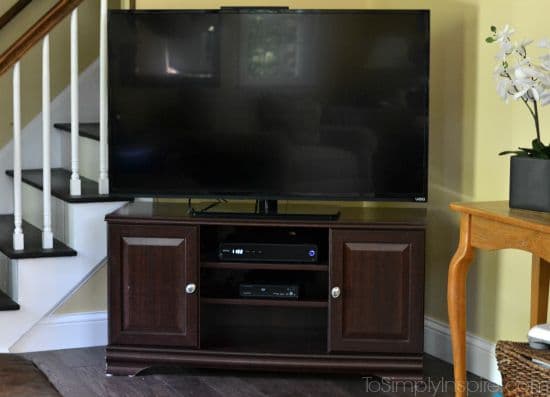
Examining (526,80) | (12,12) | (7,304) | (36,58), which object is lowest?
(7,304)

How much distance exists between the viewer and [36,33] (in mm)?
3898

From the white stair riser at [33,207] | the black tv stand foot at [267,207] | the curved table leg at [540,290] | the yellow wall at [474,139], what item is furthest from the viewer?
the white stair riser at [33,207]

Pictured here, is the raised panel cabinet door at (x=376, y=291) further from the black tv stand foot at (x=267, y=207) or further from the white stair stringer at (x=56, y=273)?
the white stair stringer at (x=56, y=273)

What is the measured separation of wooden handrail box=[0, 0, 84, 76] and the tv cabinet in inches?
29.1

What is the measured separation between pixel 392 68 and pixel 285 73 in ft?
1.29

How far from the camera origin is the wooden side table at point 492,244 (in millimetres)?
2789

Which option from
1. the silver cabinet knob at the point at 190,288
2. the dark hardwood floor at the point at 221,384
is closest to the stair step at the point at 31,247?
the dark hardwood floor at the point at 221,384

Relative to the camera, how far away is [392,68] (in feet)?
11.9

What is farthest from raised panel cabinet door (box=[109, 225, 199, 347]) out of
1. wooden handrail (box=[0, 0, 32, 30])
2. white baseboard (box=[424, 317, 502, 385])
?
wooden handrail (box=[0, 0, 32, 30])

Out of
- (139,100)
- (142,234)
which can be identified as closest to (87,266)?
(142,234)

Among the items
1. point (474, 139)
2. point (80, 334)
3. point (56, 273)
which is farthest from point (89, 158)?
point (474, 139)

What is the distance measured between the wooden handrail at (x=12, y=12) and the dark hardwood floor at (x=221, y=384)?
5.59 ft

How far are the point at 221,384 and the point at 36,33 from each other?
60.8 inches

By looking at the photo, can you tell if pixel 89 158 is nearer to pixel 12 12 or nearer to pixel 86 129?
pixel 86 129
